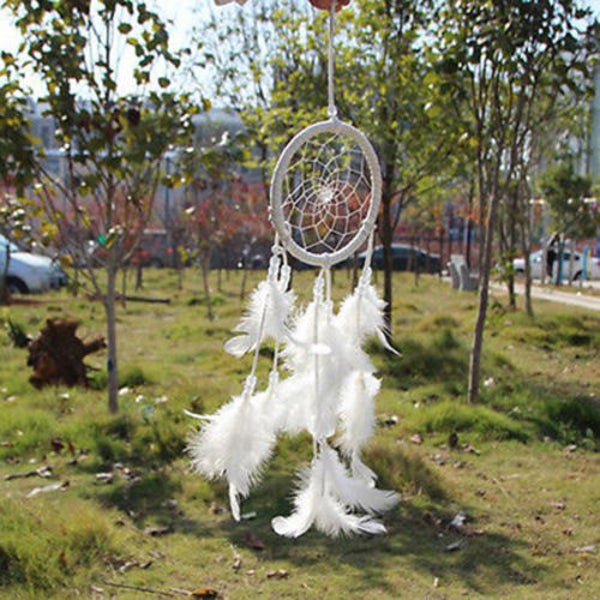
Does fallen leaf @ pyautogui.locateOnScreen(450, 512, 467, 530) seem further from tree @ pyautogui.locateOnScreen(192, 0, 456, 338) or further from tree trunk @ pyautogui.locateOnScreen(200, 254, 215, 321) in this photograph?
tree trunk @ pyautogui.locateOnScreen(200, 254, 215, 321)

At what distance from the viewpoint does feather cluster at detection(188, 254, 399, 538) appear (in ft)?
9.71

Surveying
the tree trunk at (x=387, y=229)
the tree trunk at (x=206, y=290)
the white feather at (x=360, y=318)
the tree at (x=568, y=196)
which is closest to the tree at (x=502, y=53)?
the tree trunk at (x=387, y=229)

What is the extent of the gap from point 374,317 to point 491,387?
16.7 ft

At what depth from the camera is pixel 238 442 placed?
3.01m

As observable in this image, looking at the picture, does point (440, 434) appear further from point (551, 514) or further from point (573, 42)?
point (573, 42)

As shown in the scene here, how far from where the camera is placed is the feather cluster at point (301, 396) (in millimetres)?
2961

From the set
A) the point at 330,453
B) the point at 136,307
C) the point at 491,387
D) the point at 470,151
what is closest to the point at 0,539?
the point at 330,453

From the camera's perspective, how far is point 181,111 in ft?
22.2

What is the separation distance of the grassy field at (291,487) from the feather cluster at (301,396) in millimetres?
1124

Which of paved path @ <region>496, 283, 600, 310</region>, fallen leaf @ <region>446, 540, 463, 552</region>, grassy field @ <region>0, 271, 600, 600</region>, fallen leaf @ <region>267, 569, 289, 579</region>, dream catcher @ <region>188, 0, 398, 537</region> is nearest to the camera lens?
dream catcher @ <region>188, 0, 398, 537</region>

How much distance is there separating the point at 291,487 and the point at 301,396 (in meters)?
2.38

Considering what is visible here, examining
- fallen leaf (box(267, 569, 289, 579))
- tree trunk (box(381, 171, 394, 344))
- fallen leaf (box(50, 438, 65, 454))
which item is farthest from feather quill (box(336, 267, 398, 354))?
tree trunk (box(381, 171, 394, 344))

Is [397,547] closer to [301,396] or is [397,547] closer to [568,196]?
[301,396]

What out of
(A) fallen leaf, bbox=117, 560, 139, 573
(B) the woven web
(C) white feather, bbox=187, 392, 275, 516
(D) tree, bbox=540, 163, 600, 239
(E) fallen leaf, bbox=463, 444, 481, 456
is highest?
(D) tree, bbox=540, 163, 600, 239
